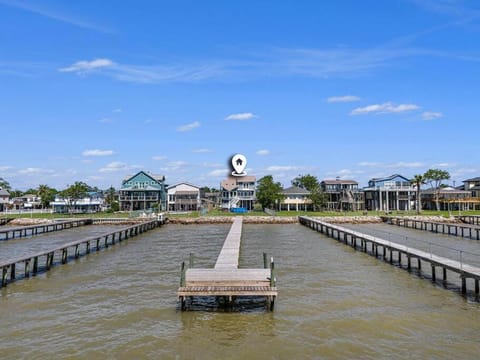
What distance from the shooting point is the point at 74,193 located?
289 feet

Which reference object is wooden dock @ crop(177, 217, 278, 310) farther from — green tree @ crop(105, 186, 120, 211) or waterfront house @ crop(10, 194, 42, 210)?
waterfront house @ crop(10, 194, 42, 210)

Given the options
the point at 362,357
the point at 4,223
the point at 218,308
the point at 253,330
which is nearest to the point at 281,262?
the point at 218,308

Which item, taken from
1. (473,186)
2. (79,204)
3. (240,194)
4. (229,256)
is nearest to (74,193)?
(79,204)

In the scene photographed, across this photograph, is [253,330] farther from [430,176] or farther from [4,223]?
[430,176]

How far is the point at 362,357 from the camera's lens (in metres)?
11.3

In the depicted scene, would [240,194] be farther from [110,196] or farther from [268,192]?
[110,196]

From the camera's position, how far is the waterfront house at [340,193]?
3543 inches

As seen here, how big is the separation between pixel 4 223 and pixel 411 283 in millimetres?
67641

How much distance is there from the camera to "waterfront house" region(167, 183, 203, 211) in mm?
95062

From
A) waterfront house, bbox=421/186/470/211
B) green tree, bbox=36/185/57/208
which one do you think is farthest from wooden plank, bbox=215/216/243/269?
green tree, bbox=36/185/57/208

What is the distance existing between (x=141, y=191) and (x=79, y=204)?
15.5 metres

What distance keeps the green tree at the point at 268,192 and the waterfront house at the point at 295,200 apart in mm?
2826

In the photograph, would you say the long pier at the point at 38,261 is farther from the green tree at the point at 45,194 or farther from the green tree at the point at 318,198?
the green tree at the point at 45,194

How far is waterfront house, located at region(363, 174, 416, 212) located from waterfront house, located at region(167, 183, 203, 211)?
3812 cm
